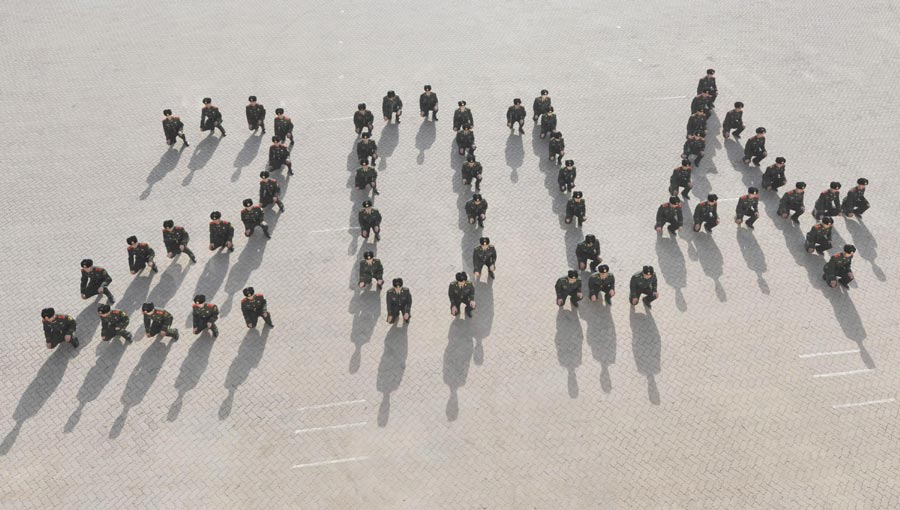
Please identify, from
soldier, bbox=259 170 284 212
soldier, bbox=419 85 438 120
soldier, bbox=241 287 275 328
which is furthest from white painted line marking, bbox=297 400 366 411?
soldier, bbox=419 85 438 120

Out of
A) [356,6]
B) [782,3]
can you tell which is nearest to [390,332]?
[356,6]

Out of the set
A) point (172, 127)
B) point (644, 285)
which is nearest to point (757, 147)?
point (644, 285)

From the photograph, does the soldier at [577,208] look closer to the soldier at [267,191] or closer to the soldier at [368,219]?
Answer: the soldier at [368,219]

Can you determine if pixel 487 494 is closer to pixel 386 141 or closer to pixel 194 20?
pixel 386 141

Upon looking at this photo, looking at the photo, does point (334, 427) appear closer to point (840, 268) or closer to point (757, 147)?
point (840, 268)

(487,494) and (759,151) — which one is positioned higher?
(759,151)
